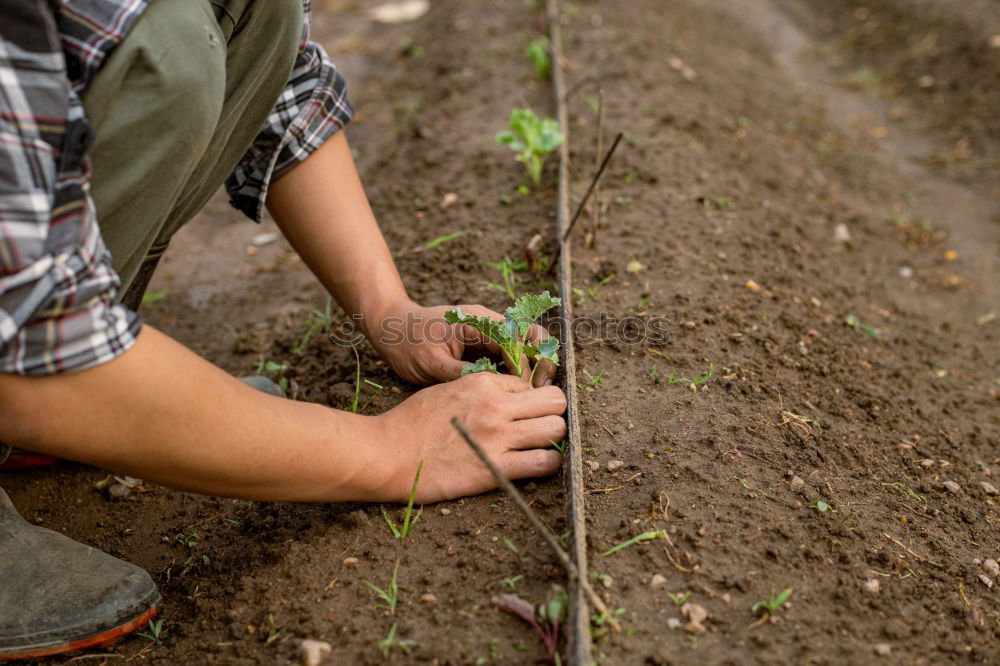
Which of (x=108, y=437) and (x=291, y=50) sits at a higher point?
(x=291, y=50)

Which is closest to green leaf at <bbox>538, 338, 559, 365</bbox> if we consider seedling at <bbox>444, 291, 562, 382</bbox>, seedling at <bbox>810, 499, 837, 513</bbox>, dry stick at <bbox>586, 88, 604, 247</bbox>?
seedling at <bbox>444, 291, 562, 382</bbox>

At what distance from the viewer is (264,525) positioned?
2.04m

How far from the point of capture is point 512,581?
5.52 feet

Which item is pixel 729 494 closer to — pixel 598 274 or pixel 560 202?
pixel 598 274

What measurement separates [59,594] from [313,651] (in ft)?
2.11

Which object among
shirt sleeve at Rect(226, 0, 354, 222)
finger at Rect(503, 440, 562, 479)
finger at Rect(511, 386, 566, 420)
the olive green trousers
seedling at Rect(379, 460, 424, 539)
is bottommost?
seedling at Rect(379, 460, 424, 539)

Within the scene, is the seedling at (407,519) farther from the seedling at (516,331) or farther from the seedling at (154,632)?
the seedling at (154,632)

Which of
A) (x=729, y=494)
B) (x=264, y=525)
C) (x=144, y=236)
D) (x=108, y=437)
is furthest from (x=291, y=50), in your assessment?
(x=729, y=494)

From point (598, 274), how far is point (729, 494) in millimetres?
1043

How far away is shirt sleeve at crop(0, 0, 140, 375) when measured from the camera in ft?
4.08

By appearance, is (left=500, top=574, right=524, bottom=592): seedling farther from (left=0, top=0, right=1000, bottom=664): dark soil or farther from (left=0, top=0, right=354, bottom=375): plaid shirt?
(left=0, top=0, right=354, bottom=375): plaid shirt

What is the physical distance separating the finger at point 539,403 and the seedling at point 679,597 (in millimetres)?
502

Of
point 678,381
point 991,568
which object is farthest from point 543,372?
point 991,568

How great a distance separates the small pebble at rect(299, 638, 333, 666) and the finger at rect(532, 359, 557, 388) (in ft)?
2.75
